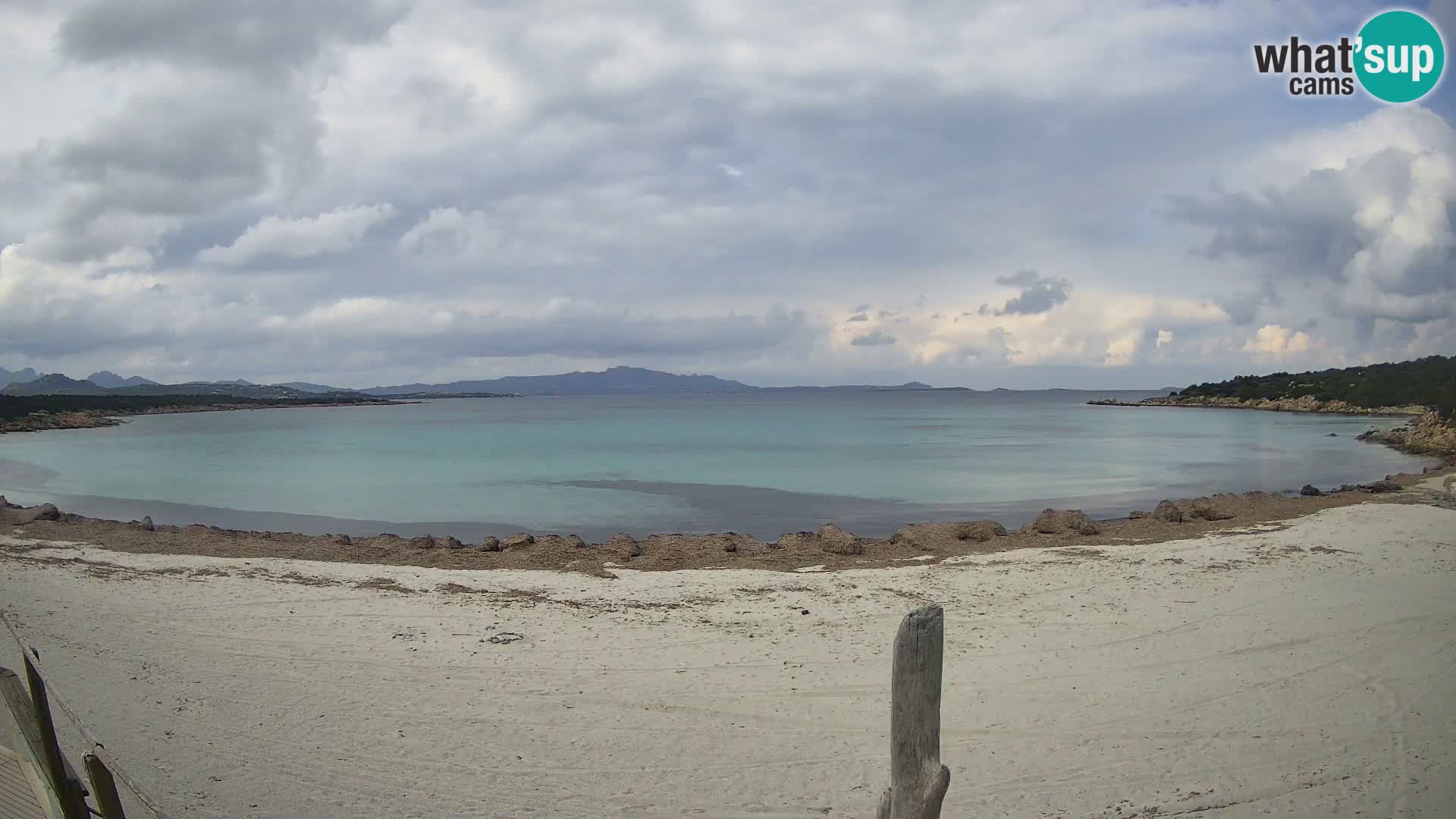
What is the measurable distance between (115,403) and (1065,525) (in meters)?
131

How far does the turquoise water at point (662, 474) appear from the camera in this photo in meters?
24.2

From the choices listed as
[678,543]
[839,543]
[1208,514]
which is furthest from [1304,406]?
[678,543]

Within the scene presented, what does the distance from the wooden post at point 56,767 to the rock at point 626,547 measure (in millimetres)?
10376

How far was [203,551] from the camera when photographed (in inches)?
567

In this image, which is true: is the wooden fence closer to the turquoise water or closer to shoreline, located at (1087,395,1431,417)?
the turquoise water

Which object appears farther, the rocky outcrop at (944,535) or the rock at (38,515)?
the rock at (38,515)

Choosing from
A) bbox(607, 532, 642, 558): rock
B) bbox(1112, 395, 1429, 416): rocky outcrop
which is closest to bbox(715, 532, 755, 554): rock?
bbox(607, 532, 642, 558): rock

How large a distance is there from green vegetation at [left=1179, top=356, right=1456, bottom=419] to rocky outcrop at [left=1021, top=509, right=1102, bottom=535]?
45095 mm

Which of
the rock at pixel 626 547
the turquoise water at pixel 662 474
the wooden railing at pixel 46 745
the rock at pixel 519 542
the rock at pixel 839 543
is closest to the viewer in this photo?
the wooden railing at pixel 46 745

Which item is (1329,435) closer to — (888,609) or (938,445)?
(938,445)

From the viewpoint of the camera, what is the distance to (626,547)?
47.7 ft

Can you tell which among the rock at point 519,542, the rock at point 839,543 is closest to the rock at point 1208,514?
the rock at point 839,543

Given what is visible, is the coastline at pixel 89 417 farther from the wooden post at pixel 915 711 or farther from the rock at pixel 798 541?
the wooden post at pixel 915 711

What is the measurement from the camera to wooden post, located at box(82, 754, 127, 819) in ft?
11.5
